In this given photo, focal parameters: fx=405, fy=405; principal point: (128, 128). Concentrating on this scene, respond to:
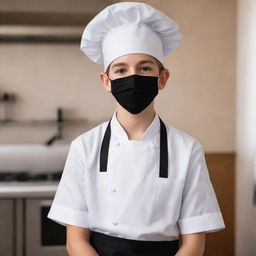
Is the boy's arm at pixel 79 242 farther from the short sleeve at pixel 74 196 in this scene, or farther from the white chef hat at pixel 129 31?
the white chef hat at pixel 129 31

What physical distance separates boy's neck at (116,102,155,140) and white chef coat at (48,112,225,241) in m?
0.02

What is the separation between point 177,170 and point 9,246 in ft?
5.26

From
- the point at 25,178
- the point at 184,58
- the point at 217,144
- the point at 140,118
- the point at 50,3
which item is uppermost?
the point at 50,3

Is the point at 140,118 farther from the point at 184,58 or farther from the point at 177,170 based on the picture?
the point at 184,58

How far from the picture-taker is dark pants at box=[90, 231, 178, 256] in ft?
3.31

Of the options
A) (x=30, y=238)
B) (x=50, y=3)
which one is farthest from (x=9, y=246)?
(x=50, y=3)

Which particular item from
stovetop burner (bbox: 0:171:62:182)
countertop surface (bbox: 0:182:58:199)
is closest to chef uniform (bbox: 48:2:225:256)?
countertop surface (bbox: 0:182:58:199)

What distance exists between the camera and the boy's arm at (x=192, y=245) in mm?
993

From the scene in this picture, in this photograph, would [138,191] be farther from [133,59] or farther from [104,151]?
[133,59]

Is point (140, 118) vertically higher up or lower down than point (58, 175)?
higher up

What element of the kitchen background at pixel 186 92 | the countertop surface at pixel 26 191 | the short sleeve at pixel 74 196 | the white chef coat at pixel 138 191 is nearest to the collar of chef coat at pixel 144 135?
the white chef coat at pixel 138 191

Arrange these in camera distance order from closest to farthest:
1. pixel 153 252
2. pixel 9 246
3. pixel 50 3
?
pixel 153 252 → pixel 9 246 → pixel 50 3

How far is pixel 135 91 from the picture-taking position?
101cm

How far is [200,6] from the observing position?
2.89 m
